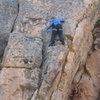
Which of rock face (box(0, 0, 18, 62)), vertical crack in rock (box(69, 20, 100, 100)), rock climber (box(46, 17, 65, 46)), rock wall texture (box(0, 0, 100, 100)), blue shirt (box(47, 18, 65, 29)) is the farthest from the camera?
vertical crack in rock (box(69, 20, 100, 100))

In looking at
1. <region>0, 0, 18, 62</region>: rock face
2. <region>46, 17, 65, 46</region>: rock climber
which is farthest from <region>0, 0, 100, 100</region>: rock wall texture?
<region>46, 17, 65, 46</region>: rock climber

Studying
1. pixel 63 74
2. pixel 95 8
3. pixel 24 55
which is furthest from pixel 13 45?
pixel 95 8

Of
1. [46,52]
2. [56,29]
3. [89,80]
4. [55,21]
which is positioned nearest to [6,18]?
[55,21]

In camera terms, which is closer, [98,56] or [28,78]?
[28,78]

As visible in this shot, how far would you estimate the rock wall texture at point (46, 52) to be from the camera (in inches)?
321

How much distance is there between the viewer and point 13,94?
801cm

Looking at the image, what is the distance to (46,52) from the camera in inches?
346

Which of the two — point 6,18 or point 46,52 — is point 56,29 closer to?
point 46,52

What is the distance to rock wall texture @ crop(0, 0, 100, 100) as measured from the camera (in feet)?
26.8

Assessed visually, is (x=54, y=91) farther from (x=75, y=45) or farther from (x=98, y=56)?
(x=98, y=56)

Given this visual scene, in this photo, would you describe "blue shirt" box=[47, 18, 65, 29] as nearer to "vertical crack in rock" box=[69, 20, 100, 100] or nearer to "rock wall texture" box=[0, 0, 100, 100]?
"rock wall texture" box=[0, 0, 100, 100]

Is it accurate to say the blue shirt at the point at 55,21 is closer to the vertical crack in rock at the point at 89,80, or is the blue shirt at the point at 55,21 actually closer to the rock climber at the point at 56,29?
the rock climber at the point at 56,29

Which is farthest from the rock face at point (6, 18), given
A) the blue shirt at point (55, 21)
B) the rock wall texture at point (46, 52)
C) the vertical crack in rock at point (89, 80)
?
the vertical crack in rock at point (89, 80)

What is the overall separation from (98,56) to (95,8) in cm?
248
